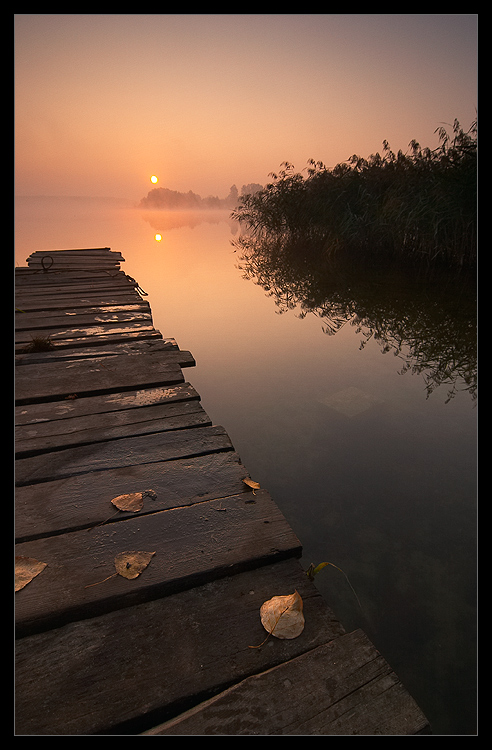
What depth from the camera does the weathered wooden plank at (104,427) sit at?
1.61 metres

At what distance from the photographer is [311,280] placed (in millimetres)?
6695

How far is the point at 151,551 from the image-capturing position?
110 centimetres

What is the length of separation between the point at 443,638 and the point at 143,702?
112 centimetres

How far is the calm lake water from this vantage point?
55.7 inches

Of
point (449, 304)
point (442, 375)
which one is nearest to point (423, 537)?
point (442, 375)

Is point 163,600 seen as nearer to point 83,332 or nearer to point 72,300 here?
point 83,332

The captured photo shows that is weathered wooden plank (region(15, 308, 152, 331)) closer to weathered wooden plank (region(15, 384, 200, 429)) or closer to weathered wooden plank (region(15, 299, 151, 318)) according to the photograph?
weathered wooden plank (region(15, 299, 151, 318))

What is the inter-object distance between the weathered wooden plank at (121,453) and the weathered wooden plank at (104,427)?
43 mm

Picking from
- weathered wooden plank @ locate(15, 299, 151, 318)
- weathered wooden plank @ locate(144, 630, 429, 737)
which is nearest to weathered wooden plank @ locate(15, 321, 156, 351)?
weathered wooden plank @ locate(15, 299, 151, 318)

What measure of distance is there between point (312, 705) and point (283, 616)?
18 centimetres

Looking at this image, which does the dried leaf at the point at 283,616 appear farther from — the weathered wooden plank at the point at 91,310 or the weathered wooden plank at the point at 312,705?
the weathered wooden plank at the point at 91,310

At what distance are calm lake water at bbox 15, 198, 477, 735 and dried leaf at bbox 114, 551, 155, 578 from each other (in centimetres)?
84
